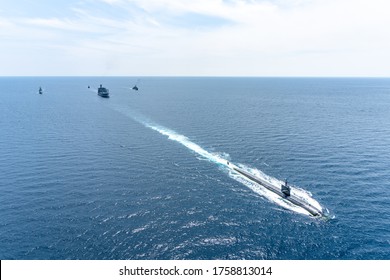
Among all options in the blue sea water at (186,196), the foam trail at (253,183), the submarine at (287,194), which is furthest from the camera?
the foam trail at (253,183)

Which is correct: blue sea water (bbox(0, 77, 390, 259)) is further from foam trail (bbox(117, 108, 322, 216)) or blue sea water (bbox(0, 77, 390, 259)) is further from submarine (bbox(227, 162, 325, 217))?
submarine (bbox(227, 162, 325, 217))

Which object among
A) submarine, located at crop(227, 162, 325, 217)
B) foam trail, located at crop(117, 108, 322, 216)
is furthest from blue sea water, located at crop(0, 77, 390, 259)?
submarine, located at crop(227, 162, 325, 217)

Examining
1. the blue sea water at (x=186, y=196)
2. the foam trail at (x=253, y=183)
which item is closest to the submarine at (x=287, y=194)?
the foam trail at (x=253, y=183)

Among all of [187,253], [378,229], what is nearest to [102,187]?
[187,253]

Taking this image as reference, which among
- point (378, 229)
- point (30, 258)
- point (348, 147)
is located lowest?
point (30, 258)

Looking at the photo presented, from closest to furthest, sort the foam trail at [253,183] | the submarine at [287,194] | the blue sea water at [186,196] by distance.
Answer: the blue sea water at [186,196] → the submarine at [287,194] → the foam trail at [253,183]

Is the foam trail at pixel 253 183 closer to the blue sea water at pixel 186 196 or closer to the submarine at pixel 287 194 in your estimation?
the blue sea water at pixel 186 196

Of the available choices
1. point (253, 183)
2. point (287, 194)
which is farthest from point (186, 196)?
point (287, 194)

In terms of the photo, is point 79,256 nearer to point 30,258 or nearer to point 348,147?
point 30,258

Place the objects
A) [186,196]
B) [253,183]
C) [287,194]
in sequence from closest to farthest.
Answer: [287,194]
[186,196]
[253,183]

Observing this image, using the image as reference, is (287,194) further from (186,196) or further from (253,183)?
(186,196)

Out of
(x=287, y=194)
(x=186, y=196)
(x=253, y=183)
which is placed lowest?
(x=186, y=196)
